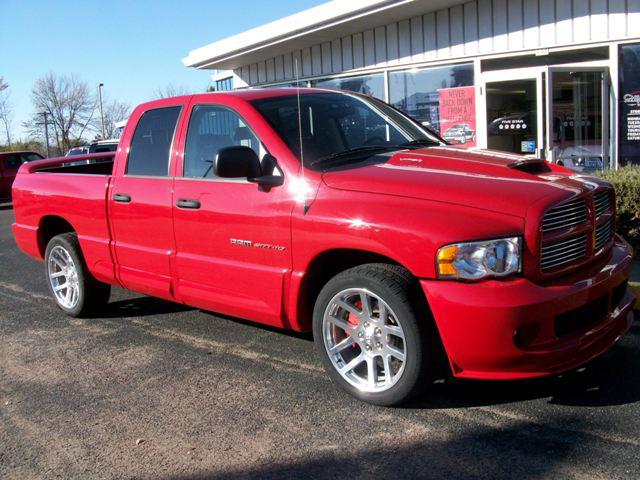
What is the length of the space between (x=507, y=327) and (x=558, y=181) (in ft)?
3.38

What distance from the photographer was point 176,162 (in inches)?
196

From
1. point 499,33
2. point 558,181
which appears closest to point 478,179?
point 558,181

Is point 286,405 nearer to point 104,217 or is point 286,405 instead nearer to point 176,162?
point 176,162

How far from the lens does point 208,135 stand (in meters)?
4.93

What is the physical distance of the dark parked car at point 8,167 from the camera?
22094 millimetres

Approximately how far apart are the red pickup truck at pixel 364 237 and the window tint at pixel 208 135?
0.04 feet

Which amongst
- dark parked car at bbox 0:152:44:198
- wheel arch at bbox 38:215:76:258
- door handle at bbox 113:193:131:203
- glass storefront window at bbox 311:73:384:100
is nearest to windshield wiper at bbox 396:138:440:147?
door handle at bbox 113:193:131:203

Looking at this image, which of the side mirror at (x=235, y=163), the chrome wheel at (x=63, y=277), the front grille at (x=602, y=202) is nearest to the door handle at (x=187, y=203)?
the side mirror at (x=235, y=163)

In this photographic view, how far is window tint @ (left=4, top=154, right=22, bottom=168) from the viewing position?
22.6 m

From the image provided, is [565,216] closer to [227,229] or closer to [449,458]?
[449,458]

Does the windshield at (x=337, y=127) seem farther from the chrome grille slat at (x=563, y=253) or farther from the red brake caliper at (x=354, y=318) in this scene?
the chrome grille slat at (x=563, y=253)

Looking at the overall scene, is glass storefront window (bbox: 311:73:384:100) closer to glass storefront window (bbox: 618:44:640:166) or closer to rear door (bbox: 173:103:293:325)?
glass storefront window (bbox: 618:44:640:166)

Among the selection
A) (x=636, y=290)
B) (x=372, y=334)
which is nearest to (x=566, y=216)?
(x=372, y=334)

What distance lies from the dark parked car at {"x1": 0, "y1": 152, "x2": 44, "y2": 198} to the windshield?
1986 cm
